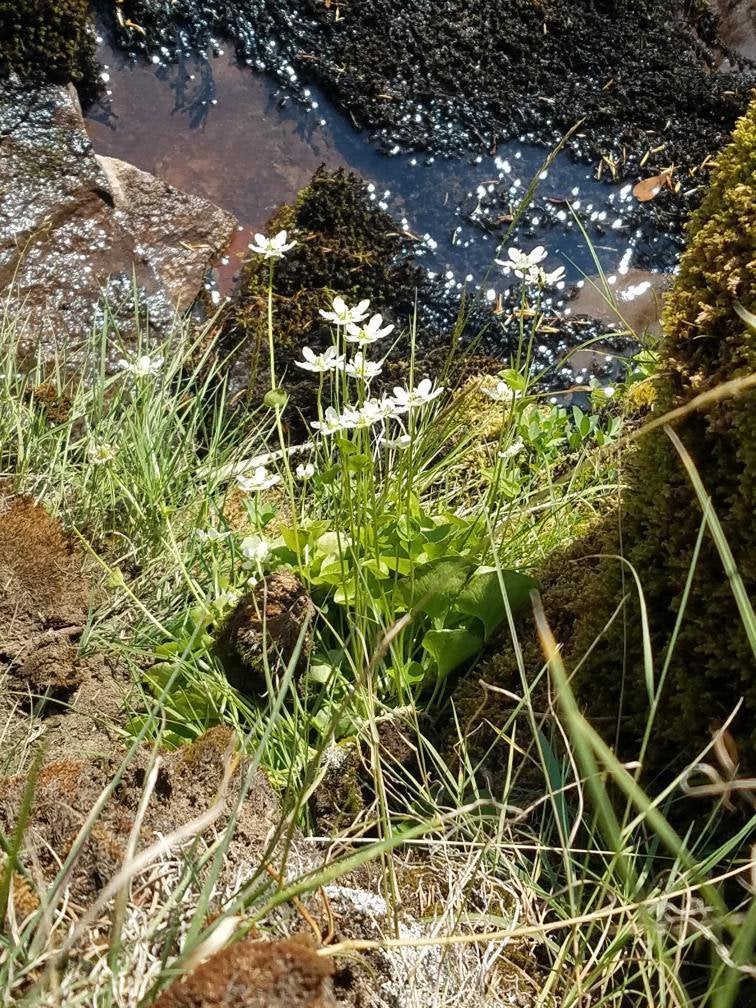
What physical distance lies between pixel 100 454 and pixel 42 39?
2.69 metres

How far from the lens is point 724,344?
1875 millimetres

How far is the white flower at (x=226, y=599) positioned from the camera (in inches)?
105

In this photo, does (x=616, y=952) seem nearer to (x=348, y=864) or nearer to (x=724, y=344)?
(x=348, y=864)

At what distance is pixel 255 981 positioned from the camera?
4.16 feet

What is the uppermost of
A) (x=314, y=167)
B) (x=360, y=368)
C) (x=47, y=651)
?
(x=314, y=167)

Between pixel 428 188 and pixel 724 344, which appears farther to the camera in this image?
pixel 428 188

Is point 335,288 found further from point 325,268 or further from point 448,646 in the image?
point 448,646

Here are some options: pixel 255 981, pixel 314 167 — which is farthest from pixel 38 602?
pixel 314 167

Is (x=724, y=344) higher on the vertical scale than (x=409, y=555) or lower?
higher

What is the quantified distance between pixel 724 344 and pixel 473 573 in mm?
878

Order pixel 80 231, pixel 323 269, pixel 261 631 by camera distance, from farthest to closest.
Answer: pixel 323 269, pixel 80 231, pixel 261 631

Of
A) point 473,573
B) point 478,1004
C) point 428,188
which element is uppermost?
point 428,188

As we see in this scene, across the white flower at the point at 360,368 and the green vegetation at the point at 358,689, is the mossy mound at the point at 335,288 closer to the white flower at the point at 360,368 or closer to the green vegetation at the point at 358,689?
the green vegetation at the point at 358,689

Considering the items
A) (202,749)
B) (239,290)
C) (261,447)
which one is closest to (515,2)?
(239,290)
